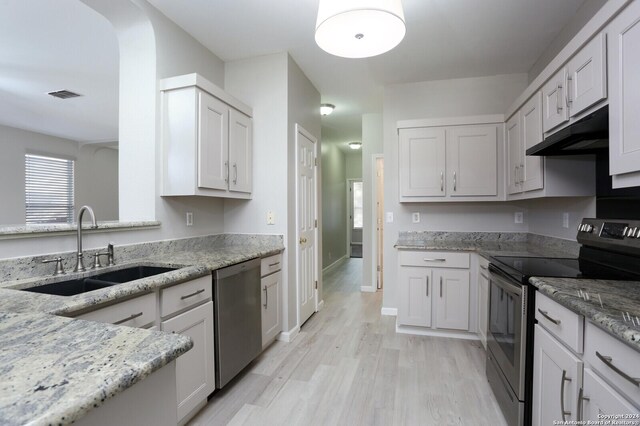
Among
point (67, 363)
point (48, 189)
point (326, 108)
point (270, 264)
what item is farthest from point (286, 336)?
point (48, 189)

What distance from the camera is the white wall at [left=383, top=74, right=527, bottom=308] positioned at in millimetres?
3307

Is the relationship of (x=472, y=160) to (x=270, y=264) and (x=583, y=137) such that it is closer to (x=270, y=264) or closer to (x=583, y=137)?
(x=583, y=137)

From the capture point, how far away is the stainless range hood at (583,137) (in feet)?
4.74

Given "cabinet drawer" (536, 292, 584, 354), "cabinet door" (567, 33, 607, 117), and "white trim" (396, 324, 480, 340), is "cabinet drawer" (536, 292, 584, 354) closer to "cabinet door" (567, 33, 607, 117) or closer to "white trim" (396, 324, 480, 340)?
"cabinet door" (567, 33, 607, 117)

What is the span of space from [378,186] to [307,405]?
331cm

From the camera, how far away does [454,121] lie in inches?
122

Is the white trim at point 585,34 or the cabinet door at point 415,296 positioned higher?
the white trim at point 585,34

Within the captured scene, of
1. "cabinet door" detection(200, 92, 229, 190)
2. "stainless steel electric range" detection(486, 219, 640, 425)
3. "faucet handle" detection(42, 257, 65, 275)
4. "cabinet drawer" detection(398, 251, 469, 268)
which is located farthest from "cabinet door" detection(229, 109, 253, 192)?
"stainless steel electric range" detection(486, 219, 640, 425)

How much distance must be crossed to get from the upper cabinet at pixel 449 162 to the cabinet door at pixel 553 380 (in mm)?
1838

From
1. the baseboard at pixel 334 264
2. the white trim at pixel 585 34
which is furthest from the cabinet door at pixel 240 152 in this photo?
the baseboard at pixel 334 264

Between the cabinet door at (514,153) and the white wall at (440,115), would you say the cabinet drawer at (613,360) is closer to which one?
the cabinet door at (514,153)

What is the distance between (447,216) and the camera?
343 cm

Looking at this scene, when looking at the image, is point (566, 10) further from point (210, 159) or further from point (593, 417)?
point (210, 159)

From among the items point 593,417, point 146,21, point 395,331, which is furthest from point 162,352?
point 395,331
